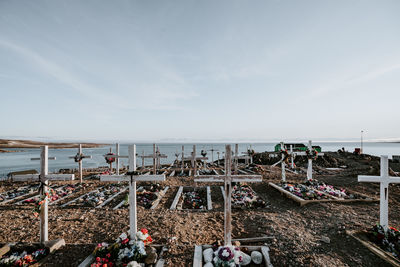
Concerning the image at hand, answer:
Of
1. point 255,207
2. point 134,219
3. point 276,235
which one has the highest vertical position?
point 134,219

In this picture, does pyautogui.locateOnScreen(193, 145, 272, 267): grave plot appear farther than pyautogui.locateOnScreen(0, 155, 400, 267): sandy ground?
No

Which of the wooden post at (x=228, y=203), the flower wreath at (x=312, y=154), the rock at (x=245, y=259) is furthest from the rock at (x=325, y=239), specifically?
the flower wreath at (x=312, y=154)

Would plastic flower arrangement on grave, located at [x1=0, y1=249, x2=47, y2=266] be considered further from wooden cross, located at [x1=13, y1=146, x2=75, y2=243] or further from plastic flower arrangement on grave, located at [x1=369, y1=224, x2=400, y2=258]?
plastic flower arrangement on grave, located at [x1=369, y1=224, x2=400, y2=258]

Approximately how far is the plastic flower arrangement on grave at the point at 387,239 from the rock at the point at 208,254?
3959mm

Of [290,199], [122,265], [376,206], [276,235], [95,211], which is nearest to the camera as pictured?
[122,265]

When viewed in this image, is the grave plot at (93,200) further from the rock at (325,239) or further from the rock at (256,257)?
the rock at (325,239)

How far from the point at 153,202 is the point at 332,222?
663 centimetres

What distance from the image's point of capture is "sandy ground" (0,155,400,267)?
3.75 metres

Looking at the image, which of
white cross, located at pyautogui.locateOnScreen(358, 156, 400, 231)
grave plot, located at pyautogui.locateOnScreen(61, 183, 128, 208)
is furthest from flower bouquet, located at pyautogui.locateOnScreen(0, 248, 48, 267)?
white cross, located at pyautogui.locateOnScreen(358, 156, 400, 231)

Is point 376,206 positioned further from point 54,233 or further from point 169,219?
point 54,233

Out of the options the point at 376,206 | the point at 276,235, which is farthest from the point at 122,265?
the point at 376,206

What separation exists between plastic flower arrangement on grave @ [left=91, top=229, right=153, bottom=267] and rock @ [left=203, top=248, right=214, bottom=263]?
120cm

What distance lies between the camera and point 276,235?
15.3 feet

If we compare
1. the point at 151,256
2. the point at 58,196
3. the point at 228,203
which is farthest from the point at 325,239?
the point at 58,196
